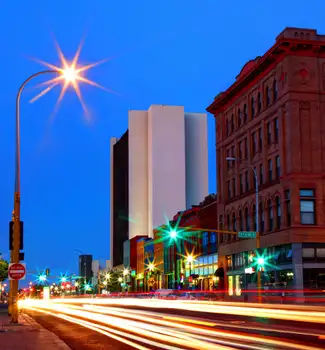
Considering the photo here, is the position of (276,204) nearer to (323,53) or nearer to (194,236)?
(323,53)

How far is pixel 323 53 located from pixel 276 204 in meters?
14.7

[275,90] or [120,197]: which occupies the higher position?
[120,197]

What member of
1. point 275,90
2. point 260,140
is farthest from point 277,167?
point 275,90

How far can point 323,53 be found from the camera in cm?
6191

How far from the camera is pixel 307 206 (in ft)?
198

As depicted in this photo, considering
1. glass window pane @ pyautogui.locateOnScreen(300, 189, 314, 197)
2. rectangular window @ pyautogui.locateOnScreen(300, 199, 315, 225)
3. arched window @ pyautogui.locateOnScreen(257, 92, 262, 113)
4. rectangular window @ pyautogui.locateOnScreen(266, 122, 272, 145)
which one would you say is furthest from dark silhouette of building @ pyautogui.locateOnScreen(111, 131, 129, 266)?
rectangular window @ pyautogui.locateOnScreen(300, 199, 315, 225)

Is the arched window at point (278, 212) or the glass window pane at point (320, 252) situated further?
the arched window at point (278, 212)

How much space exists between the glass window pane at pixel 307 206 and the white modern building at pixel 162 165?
97.4 m

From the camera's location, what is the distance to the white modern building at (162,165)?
159625mm

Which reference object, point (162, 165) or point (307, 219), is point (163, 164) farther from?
point (307, 219)

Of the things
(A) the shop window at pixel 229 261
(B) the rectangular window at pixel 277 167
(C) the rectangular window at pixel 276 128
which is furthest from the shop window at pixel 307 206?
(A) the shop window at pixel 229 261

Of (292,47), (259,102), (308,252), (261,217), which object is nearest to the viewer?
(308,252)

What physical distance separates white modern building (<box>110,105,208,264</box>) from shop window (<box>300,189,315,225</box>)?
9743 cm

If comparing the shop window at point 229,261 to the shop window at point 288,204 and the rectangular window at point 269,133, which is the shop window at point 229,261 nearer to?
the rectangular window at point 269,133
